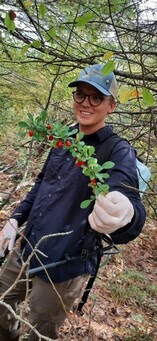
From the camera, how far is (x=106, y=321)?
13.1 ft

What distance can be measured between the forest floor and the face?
151 cm

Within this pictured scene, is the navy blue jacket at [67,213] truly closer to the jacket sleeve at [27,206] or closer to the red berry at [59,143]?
the jacket sleeve at [27,206]

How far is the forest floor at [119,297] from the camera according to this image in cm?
358

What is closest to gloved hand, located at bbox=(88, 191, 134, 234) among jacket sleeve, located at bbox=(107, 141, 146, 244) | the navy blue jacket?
jacket sleeve, located at bbox=(107, 141, 146, 244)

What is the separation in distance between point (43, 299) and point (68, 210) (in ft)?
1.89

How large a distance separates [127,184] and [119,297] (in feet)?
10.8

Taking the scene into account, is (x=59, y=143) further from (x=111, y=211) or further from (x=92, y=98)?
(x=92, y=98)

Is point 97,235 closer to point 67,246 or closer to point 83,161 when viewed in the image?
point 67,246

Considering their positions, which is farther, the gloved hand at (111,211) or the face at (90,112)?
the face at (90,112)

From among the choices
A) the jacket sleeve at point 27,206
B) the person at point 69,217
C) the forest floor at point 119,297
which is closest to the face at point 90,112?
the person at point 69,217

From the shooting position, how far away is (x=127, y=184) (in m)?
1.72

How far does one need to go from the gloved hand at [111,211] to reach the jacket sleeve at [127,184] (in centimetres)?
10

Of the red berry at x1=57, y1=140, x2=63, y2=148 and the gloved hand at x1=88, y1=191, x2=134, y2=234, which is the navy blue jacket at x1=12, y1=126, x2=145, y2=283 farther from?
the red berry at x1=57, y1=140, x2=63, y2=148

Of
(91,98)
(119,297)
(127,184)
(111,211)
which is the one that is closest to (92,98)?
(91,98)
